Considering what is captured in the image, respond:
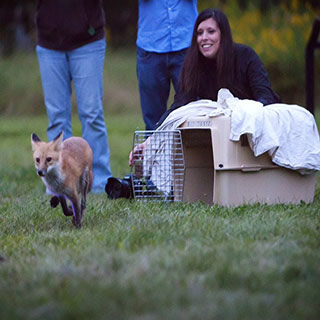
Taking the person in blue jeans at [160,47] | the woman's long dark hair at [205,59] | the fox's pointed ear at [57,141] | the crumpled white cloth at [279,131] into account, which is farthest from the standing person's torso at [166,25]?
the fox's pointed ear at [57,141]

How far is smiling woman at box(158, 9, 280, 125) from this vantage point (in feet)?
15.0

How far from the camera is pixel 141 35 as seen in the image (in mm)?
5301

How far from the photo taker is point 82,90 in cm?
542

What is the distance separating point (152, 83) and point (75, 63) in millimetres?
697

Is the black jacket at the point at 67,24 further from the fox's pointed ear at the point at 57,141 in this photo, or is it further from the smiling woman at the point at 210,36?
the fox's pointed ear at the point at 57,141

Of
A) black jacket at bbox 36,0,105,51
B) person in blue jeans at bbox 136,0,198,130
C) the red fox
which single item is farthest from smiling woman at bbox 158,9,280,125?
black jacket at bbox 36,0,105,51

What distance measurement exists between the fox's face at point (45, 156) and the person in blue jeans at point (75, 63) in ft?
5.86

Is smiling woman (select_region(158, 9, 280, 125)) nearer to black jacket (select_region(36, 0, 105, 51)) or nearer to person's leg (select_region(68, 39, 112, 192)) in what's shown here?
person's leg (select_region(68, 39, 112, 192))

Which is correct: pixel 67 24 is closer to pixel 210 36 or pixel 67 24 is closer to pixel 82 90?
pixel 82 90

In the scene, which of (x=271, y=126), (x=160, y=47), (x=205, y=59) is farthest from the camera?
(x=160, y=47)

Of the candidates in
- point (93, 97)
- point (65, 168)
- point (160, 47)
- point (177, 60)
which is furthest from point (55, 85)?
Result: point (65, 168)

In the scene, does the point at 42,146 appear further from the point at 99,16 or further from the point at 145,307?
the point at 99,16

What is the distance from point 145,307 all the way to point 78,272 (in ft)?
1.55

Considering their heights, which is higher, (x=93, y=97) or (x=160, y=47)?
(x=160, y=47)
